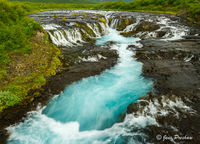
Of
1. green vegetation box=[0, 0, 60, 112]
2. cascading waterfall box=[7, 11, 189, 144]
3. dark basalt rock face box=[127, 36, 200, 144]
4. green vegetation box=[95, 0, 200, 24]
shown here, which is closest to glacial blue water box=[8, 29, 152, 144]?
cascading waterfall box=[7, 11, 189, 144]

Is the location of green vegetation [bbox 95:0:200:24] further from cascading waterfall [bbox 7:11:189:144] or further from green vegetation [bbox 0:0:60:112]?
green vegetation [bbox 0:0:60:112]

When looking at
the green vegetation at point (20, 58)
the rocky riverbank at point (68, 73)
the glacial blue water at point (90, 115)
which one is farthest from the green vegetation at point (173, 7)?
the green vegetation at point (20, 58)

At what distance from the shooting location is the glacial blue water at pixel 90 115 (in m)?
6.58

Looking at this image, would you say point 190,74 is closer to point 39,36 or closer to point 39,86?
point 39,86

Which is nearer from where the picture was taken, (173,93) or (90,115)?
(90,115)

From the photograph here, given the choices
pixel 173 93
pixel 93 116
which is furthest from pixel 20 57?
pixel 173 93

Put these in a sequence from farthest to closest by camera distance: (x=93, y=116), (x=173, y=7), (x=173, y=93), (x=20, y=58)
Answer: (x=173, y=7) → (x=20, y=58) → (x=173, y=93) → (x=93, y=116)

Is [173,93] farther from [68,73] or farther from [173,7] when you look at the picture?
[173,7]

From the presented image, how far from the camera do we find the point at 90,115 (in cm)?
816

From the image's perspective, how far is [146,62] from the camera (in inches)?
525

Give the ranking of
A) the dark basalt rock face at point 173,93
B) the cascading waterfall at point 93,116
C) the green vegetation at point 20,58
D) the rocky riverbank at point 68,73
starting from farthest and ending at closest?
1. the green vegetation at point 20,58
2. the rocky riverbank at point 68,73
3. the cascading waterfall at point 93,116
4. the dark basalt rock face at point 173,93

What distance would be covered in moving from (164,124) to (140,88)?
3.75m

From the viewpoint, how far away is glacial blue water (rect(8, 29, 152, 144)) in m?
6.58

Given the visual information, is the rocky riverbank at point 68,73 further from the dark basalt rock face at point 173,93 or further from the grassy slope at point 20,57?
the dark basalt rock face at point 173,93
